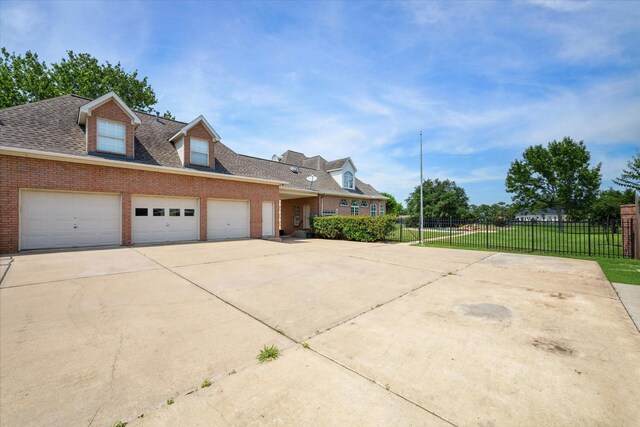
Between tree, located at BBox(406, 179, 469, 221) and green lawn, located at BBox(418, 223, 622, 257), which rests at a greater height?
tree, located at BBox(406, 179, 469, 221)

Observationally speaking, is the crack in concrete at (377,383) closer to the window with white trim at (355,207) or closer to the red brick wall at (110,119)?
the red brick wall at (110,119)

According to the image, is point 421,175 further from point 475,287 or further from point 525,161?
point 525,161

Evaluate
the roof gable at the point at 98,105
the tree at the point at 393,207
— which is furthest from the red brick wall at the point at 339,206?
the tree at the point at 393,207

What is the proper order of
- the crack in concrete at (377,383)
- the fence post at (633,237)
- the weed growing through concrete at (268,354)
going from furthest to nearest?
the fence post at (633,237), the weed growing through concrete at (268,354), the crack in concrete at (377,383)

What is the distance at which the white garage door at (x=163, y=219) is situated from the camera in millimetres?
12250

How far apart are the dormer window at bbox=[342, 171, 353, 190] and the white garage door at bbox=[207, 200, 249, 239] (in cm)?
1285

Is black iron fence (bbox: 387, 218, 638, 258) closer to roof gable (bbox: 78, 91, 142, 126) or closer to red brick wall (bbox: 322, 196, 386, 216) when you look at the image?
red brick wall (bbox: 322, 196, 386, 216)

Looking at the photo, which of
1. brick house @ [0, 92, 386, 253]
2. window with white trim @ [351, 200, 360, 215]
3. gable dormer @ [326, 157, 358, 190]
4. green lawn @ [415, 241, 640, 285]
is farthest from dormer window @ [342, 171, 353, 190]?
green lawn @ [415, 241, 640, 285]

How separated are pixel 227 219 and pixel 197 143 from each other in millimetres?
4476

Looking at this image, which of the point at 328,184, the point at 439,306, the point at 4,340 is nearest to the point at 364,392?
the point at 439,306

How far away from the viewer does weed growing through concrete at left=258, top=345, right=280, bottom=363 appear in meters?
2.97

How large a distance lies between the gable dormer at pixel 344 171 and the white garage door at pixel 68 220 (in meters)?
18.7

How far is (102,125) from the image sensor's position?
1173 cm

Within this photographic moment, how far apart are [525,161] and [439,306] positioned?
46.5 metres
